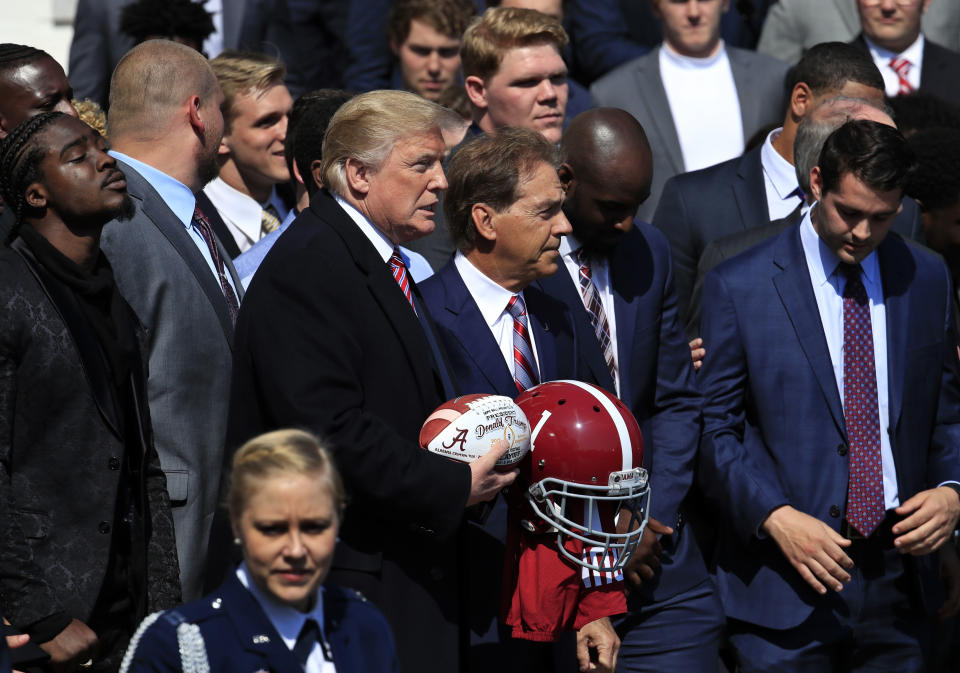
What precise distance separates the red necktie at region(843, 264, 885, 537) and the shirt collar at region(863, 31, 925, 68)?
358 centimetres

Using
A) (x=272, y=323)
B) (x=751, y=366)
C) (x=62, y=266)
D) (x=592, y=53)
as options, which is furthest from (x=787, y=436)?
(x=592, y=53)

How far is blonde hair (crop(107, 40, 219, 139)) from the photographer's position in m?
5.30

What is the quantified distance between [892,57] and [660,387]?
4043 millimetres

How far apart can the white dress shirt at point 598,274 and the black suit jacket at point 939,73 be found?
3.82 metres

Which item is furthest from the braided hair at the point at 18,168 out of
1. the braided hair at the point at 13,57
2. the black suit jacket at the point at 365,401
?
the black suit jacket at the point at 365,401

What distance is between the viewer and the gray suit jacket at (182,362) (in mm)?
4738

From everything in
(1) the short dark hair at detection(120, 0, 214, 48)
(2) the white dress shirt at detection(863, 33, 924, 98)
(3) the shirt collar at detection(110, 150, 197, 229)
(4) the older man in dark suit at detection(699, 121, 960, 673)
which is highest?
(1) the short dark hair at detection(120, 0, 214, 48)

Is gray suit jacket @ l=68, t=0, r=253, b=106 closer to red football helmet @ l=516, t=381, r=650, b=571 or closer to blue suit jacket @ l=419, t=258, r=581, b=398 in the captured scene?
blue suit jacket @ l=419, t=258, r=581, b=398

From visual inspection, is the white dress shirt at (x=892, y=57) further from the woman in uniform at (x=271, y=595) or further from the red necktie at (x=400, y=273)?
the woman in uniform at (x=271, y=595)

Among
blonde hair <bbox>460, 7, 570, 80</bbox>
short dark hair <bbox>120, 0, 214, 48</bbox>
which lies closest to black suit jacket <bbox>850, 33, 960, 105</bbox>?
blonde hair <bbox>460, 7, 570, 80</bbox>

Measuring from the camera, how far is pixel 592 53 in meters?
9.27

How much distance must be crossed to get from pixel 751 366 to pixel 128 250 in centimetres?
225

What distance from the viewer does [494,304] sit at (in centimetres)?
484

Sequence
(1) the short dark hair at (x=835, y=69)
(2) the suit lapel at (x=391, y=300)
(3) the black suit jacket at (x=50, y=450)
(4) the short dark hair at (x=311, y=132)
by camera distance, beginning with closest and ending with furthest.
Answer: (3) the black suit jacket at (x=50, y=450)
(2) the suit lapel at (x=391, y=300)
(4) the short dark hair at (x=311, y=132)
(1) the short dark hair at (x=835, y=69)
